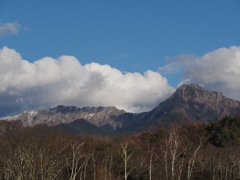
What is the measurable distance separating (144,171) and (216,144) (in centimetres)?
3171

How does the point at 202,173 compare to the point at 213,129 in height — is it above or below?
below

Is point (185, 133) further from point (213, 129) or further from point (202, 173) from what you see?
point (202, 173)

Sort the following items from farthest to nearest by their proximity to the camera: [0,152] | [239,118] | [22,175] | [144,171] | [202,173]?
[239,118] < [144,171] < [202,173] < [0,152] < [22,175]

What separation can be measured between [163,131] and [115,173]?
41.1 metres

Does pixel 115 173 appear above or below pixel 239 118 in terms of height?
below

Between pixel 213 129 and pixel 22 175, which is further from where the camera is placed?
pixel 213 129

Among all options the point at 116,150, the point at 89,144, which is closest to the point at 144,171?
the point at 116,150

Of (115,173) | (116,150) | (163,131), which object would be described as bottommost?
(115,173)

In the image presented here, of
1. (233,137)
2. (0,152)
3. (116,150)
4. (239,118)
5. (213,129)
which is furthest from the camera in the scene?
(239,118)

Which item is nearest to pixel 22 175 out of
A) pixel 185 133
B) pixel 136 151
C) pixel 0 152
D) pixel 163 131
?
pixel 0 152

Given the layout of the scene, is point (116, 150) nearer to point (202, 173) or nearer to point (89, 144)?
point (89, 144)

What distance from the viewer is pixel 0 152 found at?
5291 centimetres

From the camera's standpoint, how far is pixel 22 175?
90.0ft

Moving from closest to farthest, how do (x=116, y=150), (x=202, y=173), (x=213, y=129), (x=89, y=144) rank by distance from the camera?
(x=202, y=173) < (x=116, y=150) < (x=89, y=144) < (x=213, y=129)
